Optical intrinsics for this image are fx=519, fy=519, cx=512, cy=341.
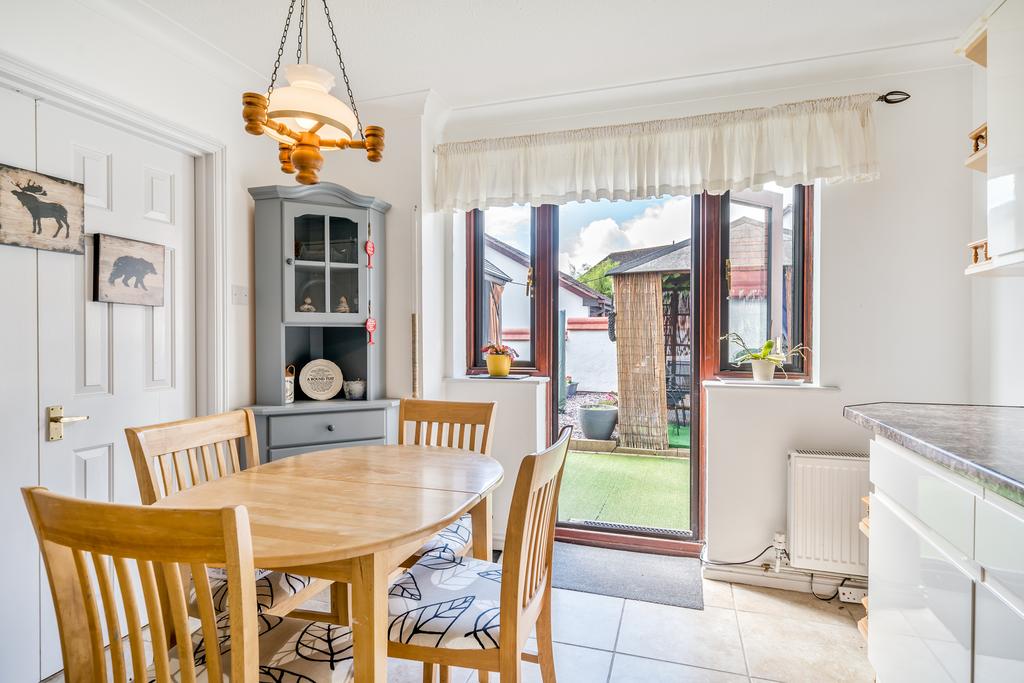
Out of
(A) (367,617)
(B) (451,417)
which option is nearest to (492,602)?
(A) (367,617)

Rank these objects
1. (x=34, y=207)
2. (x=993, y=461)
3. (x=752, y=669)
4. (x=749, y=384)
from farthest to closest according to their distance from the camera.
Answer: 1. (x=749, y=384)
2. (x=752, y=669)
3. (x=34, y=207)
4. (x=993, y=461)

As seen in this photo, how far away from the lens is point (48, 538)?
33.5 inches

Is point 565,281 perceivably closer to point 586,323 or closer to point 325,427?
point 586,323

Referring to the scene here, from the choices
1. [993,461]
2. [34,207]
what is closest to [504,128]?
[34,207]

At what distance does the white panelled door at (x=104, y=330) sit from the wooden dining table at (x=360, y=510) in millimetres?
817

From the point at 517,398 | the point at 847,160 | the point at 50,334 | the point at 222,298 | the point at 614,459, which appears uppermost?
the point at 847,160

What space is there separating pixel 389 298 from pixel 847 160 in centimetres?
232

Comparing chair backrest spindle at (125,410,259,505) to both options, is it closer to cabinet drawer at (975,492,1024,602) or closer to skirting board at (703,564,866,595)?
cabinet drawer at (975,492,1024,602)

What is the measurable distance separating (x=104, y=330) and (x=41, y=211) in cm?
46

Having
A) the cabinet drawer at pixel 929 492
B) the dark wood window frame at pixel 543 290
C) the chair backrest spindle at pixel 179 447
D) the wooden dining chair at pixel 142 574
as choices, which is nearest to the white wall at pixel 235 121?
the dark wood window frame at pixel 543 290

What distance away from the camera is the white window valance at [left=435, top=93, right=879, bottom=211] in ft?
7.76

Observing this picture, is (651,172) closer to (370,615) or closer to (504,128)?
(504,128)

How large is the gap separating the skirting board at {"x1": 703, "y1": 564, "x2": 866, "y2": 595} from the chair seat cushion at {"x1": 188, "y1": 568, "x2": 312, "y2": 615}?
1982 millimetres

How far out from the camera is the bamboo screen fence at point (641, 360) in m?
2.92
